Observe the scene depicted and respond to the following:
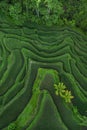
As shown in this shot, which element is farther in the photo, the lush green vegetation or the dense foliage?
the dense foliage

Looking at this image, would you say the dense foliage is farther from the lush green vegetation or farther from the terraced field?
the lush green vegetation

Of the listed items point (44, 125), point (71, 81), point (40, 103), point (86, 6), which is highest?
point (86, 6)

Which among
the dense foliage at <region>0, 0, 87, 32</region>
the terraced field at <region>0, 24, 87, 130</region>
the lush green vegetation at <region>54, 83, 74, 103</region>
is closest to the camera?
the terraced field at <region>0, 24, 87, 130</region>

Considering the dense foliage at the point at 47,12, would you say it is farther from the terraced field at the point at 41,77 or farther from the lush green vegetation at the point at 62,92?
the lush green vegetation at the point at 62,92

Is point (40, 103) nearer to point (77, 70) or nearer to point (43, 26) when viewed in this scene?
point (77, 70)

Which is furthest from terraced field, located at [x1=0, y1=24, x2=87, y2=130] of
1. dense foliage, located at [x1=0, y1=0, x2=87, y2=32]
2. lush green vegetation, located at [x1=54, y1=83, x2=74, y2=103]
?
dense foliage, located at [x1=0, y1=0, x2=87, y2=32]

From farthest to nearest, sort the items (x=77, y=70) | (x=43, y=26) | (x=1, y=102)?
(x=43, y=26) → (x=77, y=70) → (x=1, y=102)

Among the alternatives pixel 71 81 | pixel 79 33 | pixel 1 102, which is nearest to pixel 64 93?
pixel 71 81
